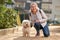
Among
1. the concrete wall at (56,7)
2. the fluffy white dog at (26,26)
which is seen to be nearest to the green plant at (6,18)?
the fluffy white dog at (26,26)

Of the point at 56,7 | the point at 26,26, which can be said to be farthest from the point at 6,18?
the point at 56,7

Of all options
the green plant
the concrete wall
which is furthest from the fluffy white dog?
the concrete wall

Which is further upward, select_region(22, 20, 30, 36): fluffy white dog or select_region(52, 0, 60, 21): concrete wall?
select_region(22, 20, 30, 36): fluffy white dog

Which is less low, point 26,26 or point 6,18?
point 26,26

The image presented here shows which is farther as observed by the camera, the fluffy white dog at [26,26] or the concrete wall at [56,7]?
the concrete wall at [56,7]

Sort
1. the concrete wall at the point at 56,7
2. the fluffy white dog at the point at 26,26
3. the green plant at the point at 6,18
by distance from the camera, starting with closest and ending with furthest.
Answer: the fluffy white dog at the point at 26,26 → the green plant at the point at 6,18 → the concrete wall at the point at 56,7

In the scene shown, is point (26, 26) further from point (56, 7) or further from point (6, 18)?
point (56, 7)

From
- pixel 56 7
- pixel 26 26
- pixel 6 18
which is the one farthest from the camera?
pixel 56 7

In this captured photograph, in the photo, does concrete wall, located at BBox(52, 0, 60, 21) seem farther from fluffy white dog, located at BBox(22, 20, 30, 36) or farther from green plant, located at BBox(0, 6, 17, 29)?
fluffy white dog, located at BBox(22, 20, 30, 36)

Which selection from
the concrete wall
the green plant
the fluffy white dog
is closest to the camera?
the fluffy white dog

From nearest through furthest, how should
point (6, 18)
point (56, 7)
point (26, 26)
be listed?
point (26, 26) < point (6, 18) < point (56, 7)

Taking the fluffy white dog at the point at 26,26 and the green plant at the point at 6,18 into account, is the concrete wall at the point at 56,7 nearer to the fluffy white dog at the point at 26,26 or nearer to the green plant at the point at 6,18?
the green plant at the point at 6,18

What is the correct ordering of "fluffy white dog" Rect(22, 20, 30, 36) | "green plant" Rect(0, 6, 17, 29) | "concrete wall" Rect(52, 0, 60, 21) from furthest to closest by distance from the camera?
"concrete wall" Rect(52, 0, 60, 21) < "green plant" Rect(0, 6, 17, 29) < "fluffy white dog" Rect(22, 20, 30, 36)

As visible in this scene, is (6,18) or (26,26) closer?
(26,26)
